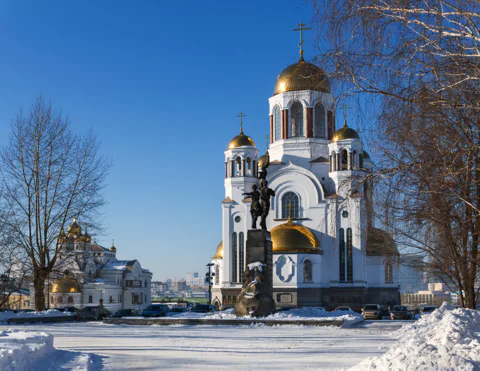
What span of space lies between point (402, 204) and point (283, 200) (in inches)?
1526

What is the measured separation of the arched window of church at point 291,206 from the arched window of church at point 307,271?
14.9 feet

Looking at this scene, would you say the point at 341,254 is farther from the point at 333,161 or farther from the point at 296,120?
the point at 296,120

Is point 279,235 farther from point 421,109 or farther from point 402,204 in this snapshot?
point 421,109

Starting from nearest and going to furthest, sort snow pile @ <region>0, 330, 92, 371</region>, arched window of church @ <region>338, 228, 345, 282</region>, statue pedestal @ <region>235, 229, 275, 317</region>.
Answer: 1. snow pile @ <region>0, 330, 92, 371</region>
2. statue pedestal @ <region>235, 229, 275, 317</region>
3. arched window of church @ <region>338, 228, 345, 282</region>

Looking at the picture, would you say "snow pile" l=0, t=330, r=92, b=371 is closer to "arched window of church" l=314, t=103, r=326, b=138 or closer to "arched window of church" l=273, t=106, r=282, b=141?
"arched window of church" l=314, t=103, r=326, b=138

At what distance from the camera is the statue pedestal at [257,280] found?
76.2 feet

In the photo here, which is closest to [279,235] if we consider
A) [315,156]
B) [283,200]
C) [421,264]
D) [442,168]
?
[283,200]

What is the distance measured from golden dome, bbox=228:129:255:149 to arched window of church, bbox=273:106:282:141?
2.29m

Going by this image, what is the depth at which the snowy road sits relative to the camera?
11.0 meters

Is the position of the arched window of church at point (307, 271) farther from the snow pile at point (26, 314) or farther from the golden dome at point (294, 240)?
the snow pile at point (26, 314)

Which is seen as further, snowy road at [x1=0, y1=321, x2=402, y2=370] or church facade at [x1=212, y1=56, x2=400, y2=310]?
church facade at [x1=212, y1=56, x2=400, y2=310]

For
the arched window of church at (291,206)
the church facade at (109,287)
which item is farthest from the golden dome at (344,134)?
the church facade at (109,287)

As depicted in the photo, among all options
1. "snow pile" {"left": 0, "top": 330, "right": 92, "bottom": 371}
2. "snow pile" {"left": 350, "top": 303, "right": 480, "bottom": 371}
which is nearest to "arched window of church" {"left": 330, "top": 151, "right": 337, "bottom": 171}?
"snow pile" {"left": 0, "top": 330, "right": 92, "bottom": 371}

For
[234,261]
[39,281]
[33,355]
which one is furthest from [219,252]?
[33,355]
